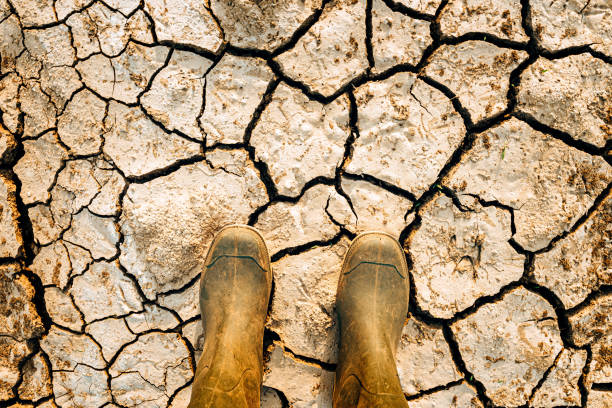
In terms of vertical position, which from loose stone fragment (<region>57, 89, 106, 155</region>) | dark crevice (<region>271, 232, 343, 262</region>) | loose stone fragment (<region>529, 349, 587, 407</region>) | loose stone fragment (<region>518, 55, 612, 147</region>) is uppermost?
loose stone fragment (<region>518, 55, 612, 147</region>)

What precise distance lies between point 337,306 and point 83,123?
4.85 feet

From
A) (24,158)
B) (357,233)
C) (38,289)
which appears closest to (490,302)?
(357,233)

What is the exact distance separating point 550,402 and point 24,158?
8.91ft

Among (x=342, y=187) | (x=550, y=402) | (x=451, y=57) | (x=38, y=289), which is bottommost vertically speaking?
(x=550, y=402)

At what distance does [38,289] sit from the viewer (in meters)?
1.71

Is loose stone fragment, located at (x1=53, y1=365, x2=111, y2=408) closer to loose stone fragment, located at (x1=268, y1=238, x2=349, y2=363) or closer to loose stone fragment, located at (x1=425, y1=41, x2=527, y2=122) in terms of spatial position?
loose stone fragment, located at (x1=268, y1=238, x2=349, y2=363)

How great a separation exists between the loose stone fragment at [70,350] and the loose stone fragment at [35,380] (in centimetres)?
5

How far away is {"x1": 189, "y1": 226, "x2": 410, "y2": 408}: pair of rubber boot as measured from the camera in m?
1.42

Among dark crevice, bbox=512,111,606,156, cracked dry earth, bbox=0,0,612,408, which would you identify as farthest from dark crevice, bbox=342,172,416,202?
dark crevice, bbox=512,111,606,156

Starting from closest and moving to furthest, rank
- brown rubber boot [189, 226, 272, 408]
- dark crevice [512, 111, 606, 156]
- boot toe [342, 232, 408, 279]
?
1. brown rubber boot [189, 226, 272, 408]
2. boot toe [342, 232, 408, 279]
3. dark crevice [512, 111, 606, 156]

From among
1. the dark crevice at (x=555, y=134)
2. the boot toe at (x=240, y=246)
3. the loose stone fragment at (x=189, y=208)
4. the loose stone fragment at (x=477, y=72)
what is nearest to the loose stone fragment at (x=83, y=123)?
the loose stone fragment at (x=189, y=208)

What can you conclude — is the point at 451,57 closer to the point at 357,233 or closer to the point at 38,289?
the point at 357,233

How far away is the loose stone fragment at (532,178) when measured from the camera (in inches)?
65.2

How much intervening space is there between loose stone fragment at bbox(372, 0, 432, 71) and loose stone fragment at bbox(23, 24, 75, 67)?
146 centimetres
